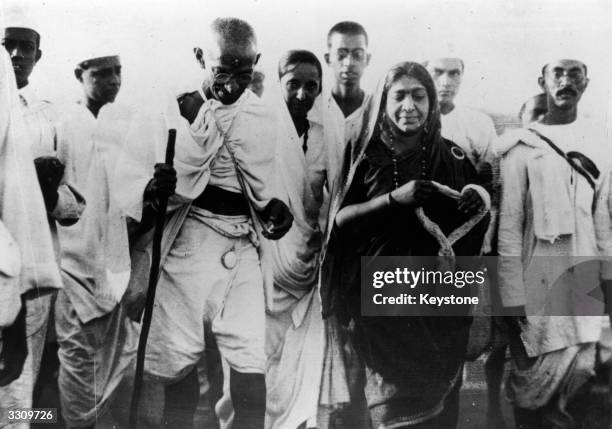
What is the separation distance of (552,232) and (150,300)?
2.27 meters

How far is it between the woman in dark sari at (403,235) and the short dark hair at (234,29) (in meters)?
0.81

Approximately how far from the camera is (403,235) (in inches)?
140

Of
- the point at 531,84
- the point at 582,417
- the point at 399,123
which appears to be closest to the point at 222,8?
the point at 399,123

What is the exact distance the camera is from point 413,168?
358 centimetres

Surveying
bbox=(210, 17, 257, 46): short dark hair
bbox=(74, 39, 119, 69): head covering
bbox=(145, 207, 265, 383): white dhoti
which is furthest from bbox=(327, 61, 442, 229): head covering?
bbox=(74, 39, 119, 69): head covering

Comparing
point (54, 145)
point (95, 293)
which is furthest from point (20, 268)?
point (54, 145)

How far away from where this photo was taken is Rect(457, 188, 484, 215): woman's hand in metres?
3.56

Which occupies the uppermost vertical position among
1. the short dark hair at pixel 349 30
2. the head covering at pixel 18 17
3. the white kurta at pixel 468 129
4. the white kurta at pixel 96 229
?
the head covering at pixel 18 17

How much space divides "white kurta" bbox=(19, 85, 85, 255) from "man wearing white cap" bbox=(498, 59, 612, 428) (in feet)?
7.94

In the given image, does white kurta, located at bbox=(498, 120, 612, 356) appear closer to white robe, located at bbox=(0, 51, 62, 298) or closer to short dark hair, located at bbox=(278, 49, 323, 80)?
short dark hair, located at bbox=(278, 49, 323, 80)

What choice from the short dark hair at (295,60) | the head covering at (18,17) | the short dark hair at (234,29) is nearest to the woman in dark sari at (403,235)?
the short dark hair at (295,60)

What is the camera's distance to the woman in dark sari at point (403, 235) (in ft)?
11.6

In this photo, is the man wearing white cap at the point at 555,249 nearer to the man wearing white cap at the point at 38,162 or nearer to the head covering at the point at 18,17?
the man wearing white cap at the point at 38,162

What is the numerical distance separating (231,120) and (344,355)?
147 cm
